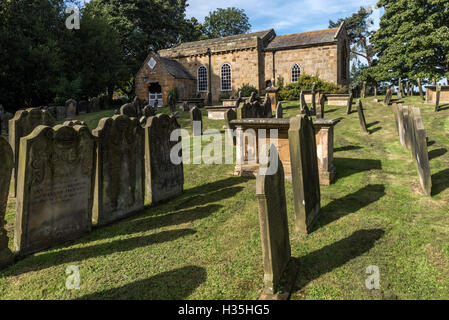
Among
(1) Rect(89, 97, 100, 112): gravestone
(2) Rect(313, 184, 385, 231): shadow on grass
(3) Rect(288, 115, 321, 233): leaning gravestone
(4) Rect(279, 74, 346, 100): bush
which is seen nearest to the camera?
(3) Rect(288, 115, 321, 233): leaning gravestone

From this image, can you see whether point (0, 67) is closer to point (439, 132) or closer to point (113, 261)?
point (113, 261)

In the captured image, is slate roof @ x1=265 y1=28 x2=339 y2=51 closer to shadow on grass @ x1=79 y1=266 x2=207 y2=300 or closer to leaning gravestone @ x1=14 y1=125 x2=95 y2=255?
leaning gravestone @ x1=14 y1=125 x2=95 y2=255

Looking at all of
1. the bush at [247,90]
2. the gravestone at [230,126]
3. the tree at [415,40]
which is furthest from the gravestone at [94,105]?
the tree at [415,40]

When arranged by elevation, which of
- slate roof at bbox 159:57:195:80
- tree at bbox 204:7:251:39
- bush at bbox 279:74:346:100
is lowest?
bush at bbox 279:74:346:100

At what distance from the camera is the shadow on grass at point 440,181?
627 cm

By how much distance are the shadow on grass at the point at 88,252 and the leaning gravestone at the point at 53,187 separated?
0.29 metres

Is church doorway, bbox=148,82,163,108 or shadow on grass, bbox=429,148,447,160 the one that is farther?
church doorway, bbox=148,82,163,108

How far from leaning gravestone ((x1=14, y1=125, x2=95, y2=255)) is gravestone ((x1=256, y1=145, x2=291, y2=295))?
10.3 feet

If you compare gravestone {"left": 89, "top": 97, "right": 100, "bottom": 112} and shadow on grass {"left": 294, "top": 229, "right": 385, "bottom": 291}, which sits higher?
gravestone {"left": 89, "top": 97, "right": 100, "bottom": 112}

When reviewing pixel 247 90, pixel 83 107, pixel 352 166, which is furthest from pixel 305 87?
pixel 352 166

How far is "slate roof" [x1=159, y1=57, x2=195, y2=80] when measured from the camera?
32156 millimetres

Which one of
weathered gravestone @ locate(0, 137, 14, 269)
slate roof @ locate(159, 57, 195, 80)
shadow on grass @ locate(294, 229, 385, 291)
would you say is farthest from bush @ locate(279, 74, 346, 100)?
weathered gravestone @ locate(0, 137, 14, 269)

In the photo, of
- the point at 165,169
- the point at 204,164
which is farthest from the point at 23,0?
the point at 165,169

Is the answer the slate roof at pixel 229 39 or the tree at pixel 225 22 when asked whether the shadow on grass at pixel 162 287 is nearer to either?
the slate roof at pixel 229 39
